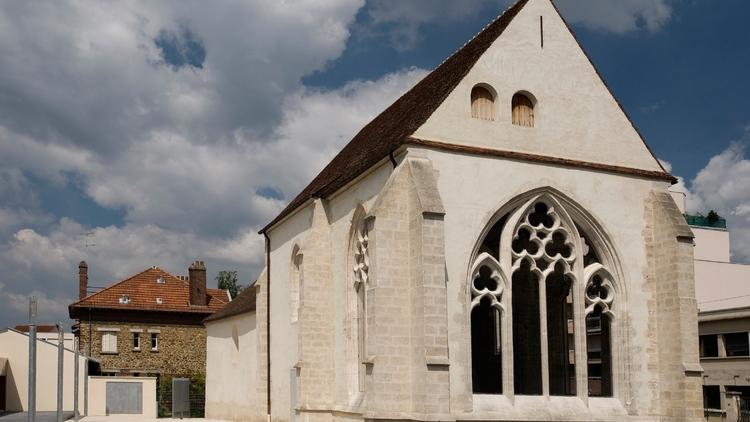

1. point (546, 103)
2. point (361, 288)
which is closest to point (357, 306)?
point (361, 288)

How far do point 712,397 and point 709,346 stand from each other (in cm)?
232

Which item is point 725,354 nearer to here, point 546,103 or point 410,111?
point 546,103

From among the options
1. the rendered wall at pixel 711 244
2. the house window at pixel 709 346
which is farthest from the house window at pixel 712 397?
the rendered wall at pixel 711 244

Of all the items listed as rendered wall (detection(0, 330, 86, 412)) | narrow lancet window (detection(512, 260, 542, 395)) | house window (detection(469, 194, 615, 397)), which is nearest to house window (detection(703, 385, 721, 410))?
house window (detection(469, 194, 615, 397))

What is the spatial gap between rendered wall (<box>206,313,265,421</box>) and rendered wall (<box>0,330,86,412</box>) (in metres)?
14.2

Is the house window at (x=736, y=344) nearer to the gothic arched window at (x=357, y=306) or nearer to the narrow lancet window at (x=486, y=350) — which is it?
the narrow lancet window at (x=486, y=350)

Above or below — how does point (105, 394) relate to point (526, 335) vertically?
below

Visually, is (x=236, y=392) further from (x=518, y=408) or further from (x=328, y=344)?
(x=518, y=408)

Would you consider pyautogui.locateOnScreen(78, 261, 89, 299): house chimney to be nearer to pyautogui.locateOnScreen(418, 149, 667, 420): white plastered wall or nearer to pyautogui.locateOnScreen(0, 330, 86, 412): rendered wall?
pyautogui.locateOnScreen(0, 330, 86, 412): rendered wall

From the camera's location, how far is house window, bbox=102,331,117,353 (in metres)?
53.0

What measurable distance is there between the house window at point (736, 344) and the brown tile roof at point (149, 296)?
31.4 metres

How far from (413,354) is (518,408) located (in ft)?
9.59

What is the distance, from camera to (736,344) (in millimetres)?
38562

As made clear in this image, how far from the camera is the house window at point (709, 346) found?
39719 mm
